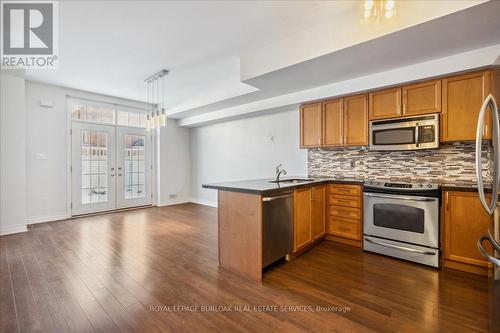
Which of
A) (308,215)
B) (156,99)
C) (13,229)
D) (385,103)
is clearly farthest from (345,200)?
(13,229)

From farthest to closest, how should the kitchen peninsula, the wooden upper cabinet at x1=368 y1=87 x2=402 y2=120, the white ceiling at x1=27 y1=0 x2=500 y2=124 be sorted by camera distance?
the wooden upper cabinet at x1=368 y1=87 x2=402 y2=120 → the kitchen peninsula → the white ceiling at x1=27 y1=0 x2=500 y2=124

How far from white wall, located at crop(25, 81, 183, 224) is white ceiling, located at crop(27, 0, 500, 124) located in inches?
28.5

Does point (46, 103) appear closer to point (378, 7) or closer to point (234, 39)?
point (234, 39)

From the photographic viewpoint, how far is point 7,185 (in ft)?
13.3

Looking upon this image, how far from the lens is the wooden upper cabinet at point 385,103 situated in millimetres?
3141

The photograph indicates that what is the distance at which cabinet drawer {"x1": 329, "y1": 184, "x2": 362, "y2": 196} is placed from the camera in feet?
11.1

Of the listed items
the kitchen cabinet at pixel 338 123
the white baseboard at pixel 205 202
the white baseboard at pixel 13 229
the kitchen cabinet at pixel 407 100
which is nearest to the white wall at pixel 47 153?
the white baseboard at pixel 13 229

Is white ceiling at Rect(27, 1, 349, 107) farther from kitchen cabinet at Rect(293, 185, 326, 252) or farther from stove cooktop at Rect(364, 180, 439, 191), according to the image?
stove cooktop at Rect(364, 180, 439, 191)

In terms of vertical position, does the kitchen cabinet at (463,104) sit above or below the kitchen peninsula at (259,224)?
above

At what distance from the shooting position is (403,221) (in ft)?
9.52

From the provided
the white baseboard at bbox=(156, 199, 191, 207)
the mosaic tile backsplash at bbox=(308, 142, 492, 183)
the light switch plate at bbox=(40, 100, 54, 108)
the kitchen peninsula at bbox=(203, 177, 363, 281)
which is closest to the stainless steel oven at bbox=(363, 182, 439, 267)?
the mosaic tile backsplash at bbox=(308, 142, 492, 183)

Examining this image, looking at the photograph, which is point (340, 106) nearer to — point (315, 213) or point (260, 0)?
A: point (315, 213)

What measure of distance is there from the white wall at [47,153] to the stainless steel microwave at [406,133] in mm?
6000

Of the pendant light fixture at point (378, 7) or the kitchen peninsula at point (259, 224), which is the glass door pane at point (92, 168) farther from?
the pendant light fixture at point (378, 7)
